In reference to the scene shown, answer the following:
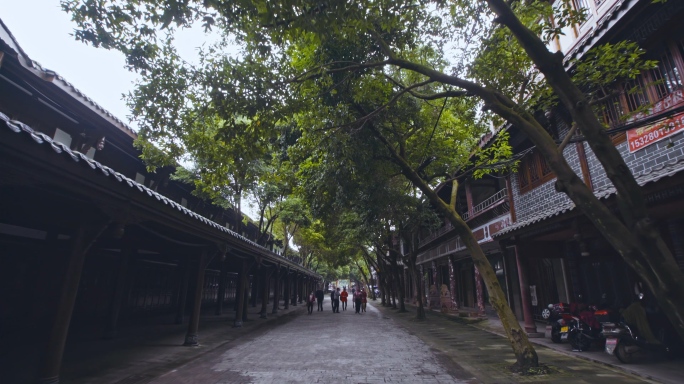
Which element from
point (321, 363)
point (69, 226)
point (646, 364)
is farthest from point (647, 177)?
point (69, 226)

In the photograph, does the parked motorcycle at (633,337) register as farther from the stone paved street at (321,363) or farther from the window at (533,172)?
the window at (533,172)

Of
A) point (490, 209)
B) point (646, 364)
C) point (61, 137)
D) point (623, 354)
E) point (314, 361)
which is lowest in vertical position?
point (314, 361)

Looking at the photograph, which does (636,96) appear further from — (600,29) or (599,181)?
(599,181)

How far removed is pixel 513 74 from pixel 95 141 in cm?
1122

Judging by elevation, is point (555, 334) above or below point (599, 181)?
below

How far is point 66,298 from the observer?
18.1 feet

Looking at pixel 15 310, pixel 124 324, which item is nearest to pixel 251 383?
pixel 15 310

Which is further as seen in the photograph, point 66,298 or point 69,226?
point 69,226

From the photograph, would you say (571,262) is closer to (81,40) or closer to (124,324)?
(81,40)

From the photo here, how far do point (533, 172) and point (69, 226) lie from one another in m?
13.0

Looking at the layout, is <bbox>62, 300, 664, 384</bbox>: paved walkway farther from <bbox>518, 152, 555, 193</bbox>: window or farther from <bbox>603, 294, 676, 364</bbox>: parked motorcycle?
<bbox>518, 152, 555, 193</bbox>: window

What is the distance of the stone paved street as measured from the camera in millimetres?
6625

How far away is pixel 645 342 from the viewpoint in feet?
23.5

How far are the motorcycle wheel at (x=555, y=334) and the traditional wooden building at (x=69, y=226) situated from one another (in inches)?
363
